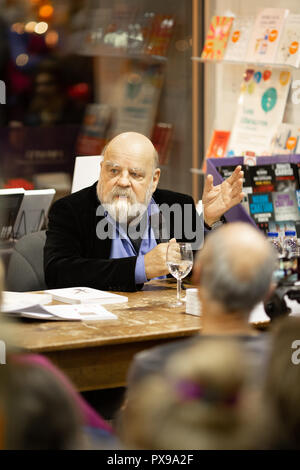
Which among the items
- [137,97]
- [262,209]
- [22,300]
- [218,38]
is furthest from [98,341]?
[137,97]

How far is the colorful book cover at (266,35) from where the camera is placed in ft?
16.2

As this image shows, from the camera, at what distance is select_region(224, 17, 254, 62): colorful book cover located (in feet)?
17.0

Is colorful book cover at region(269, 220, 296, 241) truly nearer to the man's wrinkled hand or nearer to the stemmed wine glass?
the man's wrinkled hand

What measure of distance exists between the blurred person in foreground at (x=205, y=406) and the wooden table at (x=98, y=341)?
919 mm

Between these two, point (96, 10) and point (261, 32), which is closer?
point (261, 32)

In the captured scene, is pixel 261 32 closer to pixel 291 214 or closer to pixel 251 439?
pixel 291 214

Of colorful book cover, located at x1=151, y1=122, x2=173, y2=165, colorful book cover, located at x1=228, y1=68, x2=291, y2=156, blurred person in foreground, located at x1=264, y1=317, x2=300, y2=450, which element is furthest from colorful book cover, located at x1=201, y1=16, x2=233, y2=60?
blurred person in foreground, located at x1=264, y1=317, x2=300, y2=450

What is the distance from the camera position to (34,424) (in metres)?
1.39

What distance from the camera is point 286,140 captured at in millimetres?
4898

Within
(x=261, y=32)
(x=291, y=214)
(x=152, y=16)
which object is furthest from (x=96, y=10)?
(x=291, y=214)

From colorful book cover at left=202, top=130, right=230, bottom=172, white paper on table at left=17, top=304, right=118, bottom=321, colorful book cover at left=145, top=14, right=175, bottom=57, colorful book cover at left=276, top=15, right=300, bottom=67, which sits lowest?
white paper on table at left=17, top=304, right=118, bottom=321

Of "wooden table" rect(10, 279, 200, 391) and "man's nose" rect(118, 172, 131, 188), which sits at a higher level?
"man's nose" rect(118, 172, 131, 188)

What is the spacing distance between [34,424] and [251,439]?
0.37 metres

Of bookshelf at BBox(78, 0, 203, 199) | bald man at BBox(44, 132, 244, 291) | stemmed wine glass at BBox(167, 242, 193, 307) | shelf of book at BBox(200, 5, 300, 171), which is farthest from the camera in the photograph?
bookshelf at BBox(78, 0, 203, 199)
